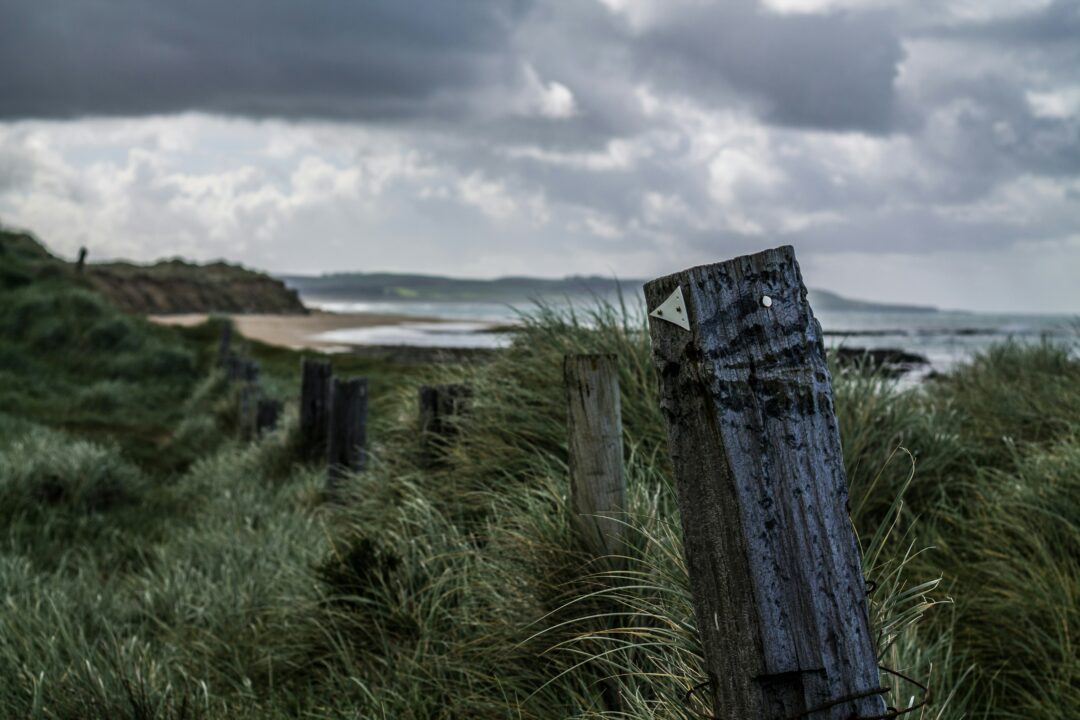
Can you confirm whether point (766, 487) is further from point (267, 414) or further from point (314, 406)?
point (267, 414)

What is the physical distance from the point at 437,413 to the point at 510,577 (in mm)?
2268

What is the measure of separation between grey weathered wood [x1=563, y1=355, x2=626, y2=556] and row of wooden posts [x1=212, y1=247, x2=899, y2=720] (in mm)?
1651

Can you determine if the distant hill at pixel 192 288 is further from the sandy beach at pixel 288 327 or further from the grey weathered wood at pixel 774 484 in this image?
the grey weathered wood at pixel 774 484

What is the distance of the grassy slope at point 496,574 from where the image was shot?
3242mm

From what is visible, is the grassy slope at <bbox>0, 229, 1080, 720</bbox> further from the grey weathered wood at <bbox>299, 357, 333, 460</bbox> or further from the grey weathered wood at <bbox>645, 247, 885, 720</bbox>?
the grey weathered wood at <bbox>299, 357, 333, 460</bbox>

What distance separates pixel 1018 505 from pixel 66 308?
19.1m

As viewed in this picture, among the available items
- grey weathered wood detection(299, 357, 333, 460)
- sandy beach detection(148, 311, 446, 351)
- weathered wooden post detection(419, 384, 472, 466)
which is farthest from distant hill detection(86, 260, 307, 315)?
weathered wooden post detection(419, 384, 472, 466)

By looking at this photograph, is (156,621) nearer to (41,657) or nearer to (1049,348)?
(41,657)

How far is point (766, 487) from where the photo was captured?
1.73 meters

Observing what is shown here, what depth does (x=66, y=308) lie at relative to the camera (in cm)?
1919

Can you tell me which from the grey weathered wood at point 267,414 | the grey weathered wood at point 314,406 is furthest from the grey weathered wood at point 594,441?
the grey weathered wood at point 267,414

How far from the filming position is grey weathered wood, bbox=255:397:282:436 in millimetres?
10172

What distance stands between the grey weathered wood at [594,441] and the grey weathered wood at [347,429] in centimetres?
364

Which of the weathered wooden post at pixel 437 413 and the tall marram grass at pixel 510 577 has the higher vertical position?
the weathered wooden post at pixel 437 413
